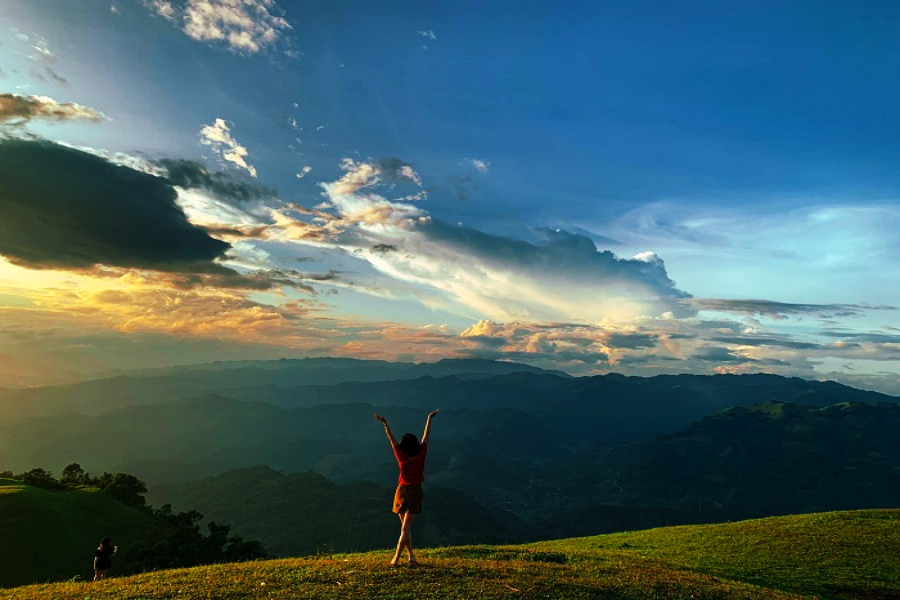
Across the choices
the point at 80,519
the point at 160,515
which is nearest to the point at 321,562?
the point at 80,519

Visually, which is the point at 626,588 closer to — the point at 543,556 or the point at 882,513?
the point at 543,556

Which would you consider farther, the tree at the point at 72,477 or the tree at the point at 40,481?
the tree at the point at 72,477

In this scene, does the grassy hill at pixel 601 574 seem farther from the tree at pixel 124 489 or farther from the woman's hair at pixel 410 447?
the tree at pixel 124 489

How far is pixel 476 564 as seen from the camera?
20344 mm

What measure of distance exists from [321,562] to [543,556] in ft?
38.7

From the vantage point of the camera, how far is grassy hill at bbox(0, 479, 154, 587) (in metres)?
46.8

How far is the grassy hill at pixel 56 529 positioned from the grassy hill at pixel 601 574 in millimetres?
38280

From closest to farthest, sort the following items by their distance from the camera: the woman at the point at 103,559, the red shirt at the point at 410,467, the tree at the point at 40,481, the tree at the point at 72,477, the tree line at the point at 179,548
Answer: the red shirt at the point at 410,467
the woman at the point at 103,559
the tree line at the point at 179,548
the tree at the point at 40,481
the tree at the point at 72,477

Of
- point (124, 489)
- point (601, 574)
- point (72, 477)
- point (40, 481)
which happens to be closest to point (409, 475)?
point (601, 574)

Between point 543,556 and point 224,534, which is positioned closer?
point 543,556

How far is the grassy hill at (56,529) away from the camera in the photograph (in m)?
46.8

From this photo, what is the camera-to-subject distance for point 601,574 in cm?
2102

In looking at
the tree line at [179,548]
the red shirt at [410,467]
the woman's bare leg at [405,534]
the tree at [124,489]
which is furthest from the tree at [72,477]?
the red shirt at [410,467]

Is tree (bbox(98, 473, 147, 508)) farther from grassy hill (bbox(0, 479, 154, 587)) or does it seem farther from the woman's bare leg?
the woman's bare leg
